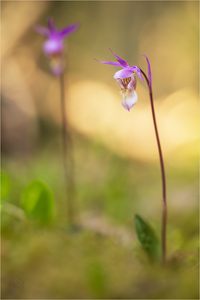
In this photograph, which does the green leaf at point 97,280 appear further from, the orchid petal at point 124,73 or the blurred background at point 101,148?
the orchid petal at point 124,73

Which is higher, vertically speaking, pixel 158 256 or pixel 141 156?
pixel 141 156

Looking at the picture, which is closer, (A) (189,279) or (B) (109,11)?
(A) (189,279)

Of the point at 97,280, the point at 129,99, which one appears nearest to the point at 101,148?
the point at 97,280

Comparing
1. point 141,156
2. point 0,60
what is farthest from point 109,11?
point 141,156

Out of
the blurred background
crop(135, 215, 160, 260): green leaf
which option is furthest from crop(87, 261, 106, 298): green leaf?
crop(135, 215, 160, 260): green leaf

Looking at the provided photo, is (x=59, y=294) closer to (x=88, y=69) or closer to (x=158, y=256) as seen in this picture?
(x=158, y=256)

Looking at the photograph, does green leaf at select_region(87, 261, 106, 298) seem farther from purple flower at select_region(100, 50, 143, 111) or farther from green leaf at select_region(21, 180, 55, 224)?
purple flower at select_region(100, 50, 143, 111)
